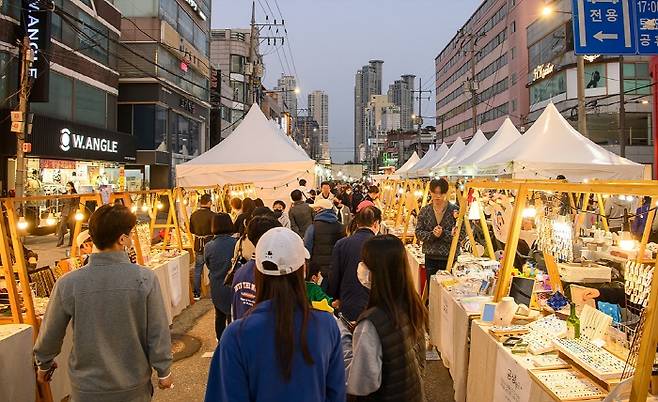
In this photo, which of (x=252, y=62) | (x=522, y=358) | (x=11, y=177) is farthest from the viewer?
(x=252, y=62)

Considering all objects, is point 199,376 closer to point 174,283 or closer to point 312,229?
point 312,229

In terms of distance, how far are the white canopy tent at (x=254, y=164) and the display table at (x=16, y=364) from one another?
7.92 metres

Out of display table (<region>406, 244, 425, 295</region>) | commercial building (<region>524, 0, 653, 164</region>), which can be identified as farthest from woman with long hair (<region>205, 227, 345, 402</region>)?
commercial building (<region>524, 0, 653, 164</region>)

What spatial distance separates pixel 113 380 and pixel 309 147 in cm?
10523

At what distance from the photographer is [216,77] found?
1409 inches

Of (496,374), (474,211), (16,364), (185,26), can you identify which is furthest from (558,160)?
(185,26)

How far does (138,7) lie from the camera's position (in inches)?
1047

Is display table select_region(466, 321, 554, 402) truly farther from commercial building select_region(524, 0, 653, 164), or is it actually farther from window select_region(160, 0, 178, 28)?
commercial building select_region(524, 0, 653, 164)

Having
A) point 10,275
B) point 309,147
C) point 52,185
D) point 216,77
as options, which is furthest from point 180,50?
point 309,147

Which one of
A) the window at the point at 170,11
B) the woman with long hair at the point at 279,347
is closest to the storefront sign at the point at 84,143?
the window at the point at 170,11

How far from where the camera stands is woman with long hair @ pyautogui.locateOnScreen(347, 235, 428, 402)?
234 cm

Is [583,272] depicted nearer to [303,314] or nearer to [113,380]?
[303,314]

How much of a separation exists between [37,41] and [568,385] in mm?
17825

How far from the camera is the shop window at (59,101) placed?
17891mm
